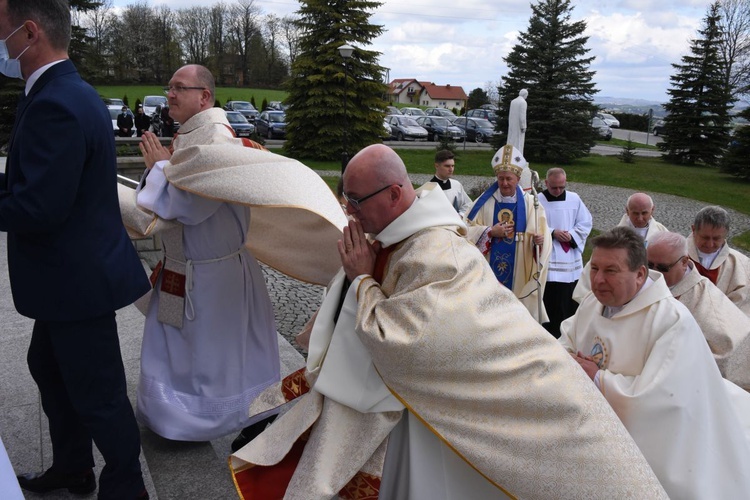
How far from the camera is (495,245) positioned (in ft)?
20.1

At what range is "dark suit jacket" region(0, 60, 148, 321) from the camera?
2422 millimetres

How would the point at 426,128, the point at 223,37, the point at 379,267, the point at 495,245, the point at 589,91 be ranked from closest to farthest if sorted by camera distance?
the point at 379,267, the point at 495,245, the point at 589,91, the point at 426,128, the point at 223,37

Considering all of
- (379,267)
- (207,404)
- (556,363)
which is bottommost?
(207,404)

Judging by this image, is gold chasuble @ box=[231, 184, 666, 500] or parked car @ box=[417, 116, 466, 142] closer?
gold chasuble @ box=[231, 184, 666, 500]

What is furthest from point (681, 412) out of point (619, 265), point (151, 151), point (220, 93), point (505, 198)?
point (220, 93)

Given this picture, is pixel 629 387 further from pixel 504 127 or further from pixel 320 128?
pixel 504 127

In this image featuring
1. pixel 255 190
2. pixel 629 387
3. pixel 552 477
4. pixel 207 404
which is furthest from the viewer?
pixel 207 404

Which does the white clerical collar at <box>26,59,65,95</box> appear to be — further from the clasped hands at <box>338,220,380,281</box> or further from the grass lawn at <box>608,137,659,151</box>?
the grass lawn at <box>608,137,659,151</box>

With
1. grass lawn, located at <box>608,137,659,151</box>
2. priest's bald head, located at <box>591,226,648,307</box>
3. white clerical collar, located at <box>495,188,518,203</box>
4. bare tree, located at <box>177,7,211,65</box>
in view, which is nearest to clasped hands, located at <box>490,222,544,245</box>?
white clerical collar, located at <box>495,188,518,203</box>

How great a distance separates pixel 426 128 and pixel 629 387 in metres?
31.8

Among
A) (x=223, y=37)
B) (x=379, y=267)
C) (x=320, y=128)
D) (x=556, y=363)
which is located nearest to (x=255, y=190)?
(x=379, y=267)

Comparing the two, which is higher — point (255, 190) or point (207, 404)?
point (255, 190)

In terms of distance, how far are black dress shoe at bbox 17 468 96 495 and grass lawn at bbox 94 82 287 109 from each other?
4227 cm

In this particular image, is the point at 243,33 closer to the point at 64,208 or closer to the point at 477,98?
the point at 477,98
